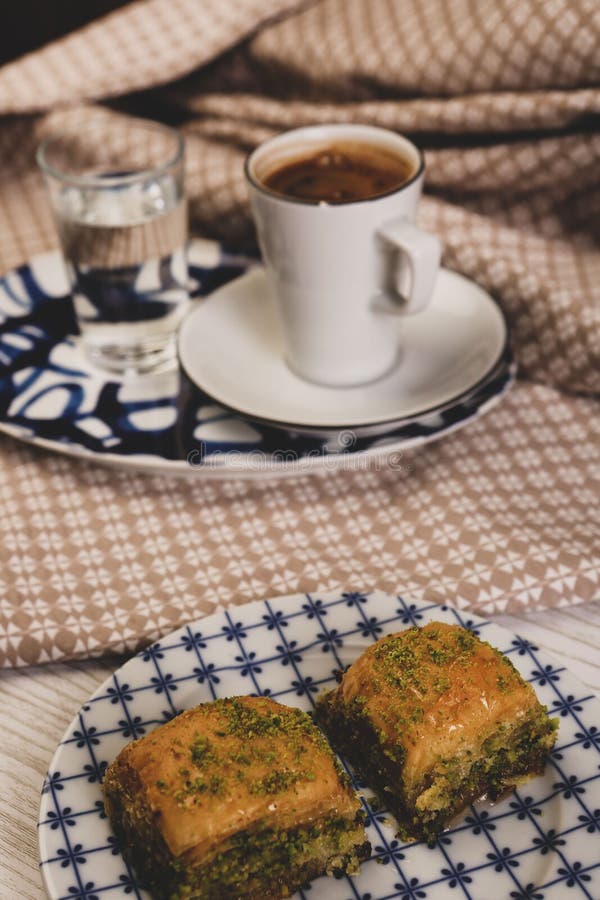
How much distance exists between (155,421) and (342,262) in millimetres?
232

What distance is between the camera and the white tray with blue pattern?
34.9 inches

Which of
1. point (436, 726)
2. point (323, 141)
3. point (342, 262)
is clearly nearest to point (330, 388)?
point (342, 262)

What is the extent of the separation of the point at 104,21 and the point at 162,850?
1115 mm

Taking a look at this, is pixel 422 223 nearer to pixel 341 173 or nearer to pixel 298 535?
pixel 341 173

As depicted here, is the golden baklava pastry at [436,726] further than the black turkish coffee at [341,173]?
No

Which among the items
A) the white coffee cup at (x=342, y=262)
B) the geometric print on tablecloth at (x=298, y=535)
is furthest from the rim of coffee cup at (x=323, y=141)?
the geometric print on tablecloth at (x=298, y=535)

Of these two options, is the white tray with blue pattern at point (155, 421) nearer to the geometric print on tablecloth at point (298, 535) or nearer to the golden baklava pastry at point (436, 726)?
the geometric print on tablecloth at point (298, 535)

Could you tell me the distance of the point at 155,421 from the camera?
95 centimetres

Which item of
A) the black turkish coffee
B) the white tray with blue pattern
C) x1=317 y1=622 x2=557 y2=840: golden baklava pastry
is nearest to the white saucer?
the white tray with blue pattern

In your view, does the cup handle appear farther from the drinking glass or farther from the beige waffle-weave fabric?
the drinking glass

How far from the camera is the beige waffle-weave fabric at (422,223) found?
2.73 feet

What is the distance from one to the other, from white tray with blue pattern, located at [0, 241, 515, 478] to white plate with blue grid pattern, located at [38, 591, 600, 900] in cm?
16

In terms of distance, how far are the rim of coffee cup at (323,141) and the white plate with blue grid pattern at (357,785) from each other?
34cm

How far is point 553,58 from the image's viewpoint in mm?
1093
